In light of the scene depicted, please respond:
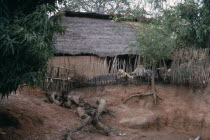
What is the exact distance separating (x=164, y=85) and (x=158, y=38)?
1486 mm

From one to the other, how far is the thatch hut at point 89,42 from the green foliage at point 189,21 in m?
2.37

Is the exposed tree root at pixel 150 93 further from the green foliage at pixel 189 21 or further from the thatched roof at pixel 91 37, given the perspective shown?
the thatched roof at pixel 91 37

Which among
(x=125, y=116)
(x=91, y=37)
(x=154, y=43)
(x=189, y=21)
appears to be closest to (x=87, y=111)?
(x=125, y=116)

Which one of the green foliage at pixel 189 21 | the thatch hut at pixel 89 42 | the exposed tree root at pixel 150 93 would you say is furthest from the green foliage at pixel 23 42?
the thatch hut at pixel 89 42

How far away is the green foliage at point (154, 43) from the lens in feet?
26.6

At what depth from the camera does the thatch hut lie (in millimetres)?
12508

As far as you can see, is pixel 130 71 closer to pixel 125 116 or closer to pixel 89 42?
pixel 125 116

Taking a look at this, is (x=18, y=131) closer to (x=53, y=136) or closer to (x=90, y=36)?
(x=53, y=136)

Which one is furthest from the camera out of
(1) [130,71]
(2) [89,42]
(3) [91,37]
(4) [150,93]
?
(3) [91,37]

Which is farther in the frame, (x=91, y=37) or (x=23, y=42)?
(x=91, y=37)

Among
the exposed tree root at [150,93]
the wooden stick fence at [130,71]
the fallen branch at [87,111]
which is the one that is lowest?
the fallen branch at [87,111]

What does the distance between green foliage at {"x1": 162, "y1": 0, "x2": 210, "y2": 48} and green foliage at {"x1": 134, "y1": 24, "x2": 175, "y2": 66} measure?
2.25 feet

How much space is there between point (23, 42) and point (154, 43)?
14.7 feet

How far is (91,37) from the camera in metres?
14.1
